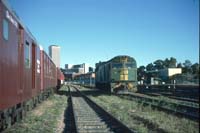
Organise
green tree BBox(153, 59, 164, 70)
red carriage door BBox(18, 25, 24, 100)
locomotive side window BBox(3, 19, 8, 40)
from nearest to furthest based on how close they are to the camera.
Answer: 1. locomotive side window BBox(3, 19, 8, 40)
2. red carriage door BBox(18, 25, 24, 100)
3. green tree BBox(153, 59, 164, 70)

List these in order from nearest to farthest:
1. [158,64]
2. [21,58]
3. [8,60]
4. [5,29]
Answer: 1. [5,29]
2. [8,60]
3. [21,58]
4. [158,64]

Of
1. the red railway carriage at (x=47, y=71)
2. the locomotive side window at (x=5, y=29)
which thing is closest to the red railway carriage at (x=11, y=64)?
the locomotive side window at (x=5, y=29)

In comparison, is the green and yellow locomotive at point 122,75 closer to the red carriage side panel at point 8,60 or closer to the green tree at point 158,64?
the red carriage side panel at point 8,60

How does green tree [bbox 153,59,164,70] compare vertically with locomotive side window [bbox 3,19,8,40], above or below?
above

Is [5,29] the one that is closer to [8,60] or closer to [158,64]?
[8,60]

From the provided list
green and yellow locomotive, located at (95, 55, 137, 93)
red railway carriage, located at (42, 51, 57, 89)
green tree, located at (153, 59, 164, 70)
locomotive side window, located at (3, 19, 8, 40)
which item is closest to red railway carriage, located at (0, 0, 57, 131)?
locomotive side window, located at (3, 19, 8, 40)

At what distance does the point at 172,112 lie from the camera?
18016 mm

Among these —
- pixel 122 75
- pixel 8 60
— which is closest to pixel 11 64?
pixel 8 60

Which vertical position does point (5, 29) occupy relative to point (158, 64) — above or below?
below

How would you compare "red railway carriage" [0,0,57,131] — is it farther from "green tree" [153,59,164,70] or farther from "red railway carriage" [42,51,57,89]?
"green tree" [153,59,164,70]

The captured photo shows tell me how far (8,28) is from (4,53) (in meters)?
0.93

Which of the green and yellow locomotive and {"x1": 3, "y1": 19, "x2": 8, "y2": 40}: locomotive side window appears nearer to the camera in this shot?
{"x1": 3, "y1": 19, "x2": 8, "y2": 40}: locomotive side window

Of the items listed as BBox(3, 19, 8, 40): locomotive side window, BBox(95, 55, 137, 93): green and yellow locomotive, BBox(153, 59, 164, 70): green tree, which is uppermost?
BBox(153, 59, 164, 70): green tree

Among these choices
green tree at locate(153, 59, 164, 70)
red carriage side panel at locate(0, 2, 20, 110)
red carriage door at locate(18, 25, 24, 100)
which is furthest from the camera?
green tree at locate(153, 59, 164, 70)
